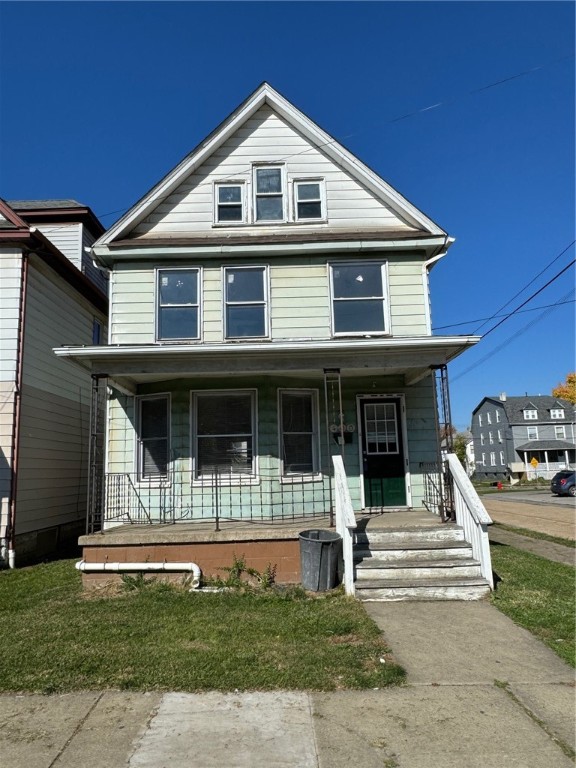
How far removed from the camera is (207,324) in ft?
32.5

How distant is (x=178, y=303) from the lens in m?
10.0

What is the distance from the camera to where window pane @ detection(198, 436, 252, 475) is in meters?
9.22

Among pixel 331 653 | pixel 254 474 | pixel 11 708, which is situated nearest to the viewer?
pixel 11 708

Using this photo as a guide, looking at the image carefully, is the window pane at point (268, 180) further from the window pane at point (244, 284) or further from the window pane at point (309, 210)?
the window pane at point (244, 284)

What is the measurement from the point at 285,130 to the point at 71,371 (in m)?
7.75

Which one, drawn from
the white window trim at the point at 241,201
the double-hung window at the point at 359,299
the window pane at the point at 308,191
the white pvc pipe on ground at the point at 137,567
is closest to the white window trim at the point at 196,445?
the white pvc pipe on ground at the point at 137,567

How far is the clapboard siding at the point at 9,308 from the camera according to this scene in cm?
1014

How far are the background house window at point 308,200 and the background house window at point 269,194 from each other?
0.34 m

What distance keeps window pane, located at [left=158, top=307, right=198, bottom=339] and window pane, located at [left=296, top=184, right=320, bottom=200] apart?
3.41 meters

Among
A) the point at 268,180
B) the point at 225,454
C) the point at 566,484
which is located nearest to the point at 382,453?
the point at 225,454

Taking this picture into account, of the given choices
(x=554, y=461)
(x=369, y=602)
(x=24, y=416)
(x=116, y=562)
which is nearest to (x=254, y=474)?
(x=116, y=562)

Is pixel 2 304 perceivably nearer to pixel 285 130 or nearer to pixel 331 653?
pixel 285 130

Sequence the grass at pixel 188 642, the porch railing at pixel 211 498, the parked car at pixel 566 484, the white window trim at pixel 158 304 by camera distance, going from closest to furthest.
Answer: the grass at pixel 188 642 < the porch railing at pixel 211 498 < the white window trim at pixel 158 304 < the parked car at pixel 566 484

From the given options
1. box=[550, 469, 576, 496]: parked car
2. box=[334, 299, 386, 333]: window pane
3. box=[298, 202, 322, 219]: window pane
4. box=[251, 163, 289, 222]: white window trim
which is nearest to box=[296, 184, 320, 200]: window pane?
box=[298, 202, 322, 219]: window pane
